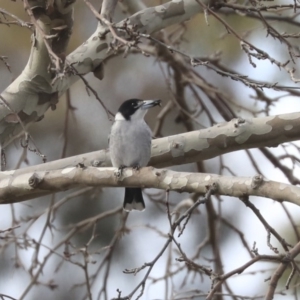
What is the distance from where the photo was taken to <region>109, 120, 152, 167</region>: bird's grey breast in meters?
3.25

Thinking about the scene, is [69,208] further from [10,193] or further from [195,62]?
[195,62]

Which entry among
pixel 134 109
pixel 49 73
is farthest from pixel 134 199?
pixel 49 73

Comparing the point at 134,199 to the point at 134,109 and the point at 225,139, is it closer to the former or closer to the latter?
the point at 134,109

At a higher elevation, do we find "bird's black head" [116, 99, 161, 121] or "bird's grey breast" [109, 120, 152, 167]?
"bird's black head" [116, 99, 161, 121]

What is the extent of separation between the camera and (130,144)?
3.43m

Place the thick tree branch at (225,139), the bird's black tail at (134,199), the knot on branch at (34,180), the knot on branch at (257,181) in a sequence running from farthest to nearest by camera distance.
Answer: the bird's black tail at (134,199)
the thick tree branch at (225,139)
the knot on branch at (34,180)
the knot on branch at (257,181)

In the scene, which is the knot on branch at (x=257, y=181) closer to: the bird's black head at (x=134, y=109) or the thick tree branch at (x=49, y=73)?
the thick tree branch at (x=49, y=73)

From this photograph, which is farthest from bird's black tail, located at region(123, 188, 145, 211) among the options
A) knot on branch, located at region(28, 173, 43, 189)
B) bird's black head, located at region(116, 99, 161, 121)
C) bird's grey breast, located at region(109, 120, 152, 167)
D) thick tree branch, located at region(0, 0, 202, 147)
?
knot on branch, located at region(28, 173, 43, 189)

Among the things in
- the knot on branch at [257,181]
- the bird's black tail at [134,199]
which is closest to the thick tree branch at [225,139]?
the bird's black tail at [134,199]

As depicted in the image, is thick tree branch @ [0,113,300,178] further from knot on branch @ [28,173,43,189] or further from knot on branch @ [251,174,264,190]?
knot on branch @ [251,174,264,190]

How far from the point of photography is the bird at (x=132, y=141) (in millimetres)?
3275

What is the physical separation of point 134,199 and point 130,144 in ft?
1.04

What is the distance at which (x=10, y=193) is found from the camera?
276 cm

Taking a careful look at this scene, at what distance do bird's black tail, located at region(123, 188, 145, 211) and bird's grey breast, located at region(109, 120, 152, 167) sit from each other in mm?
266
